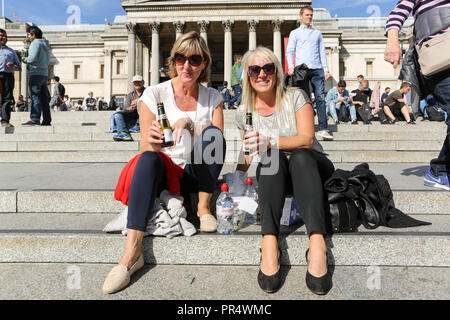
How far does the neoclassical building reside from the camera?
99.5 ft

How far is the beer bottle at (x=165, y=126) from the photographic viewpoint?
2.33 meters

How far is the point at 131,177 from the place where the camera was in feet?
7.14

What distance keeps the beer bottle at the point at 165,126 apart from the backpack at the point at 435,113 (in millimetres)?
9653

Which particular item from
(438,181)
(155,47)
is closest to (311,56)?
(438,181)

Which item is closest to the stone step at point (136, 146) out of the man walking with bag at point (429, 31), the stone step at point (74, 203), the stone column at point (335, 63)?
the man walking with bag at point (429, 31)

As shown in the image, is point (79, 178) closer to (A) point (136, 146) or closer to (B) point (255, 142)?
(A) point (136, 146)

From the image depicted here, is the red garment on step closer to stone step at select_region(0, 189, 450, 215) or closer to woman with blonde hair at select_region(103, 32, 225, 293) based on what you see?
woman with blonde hair at select_region(103, 32, 225, 293)

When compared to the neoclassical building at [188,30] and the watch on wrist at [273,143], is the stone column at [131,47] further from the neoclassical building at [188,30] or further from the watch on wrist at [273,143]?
the watch on wrist at [273,143]

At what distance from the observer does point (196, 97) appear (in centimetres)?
271

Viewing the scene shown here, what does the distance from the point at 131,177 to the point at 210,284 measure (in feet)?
2.90

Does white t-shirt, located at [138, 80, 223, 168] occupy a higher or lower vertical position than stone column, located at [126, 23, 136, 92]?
lower

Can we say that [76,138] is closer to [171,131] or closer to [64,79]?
[171,131]

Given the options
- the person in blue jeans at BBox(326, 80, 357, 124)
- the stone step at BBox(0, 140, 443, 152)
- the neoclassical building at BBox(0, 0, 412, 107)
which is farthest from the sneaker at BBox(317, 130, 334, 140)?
the neoclassical building at BBox(0, 0, 412, 107)

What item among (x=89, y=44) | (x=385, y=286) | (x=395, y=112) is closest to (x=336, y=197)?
(x=385, y=286)
